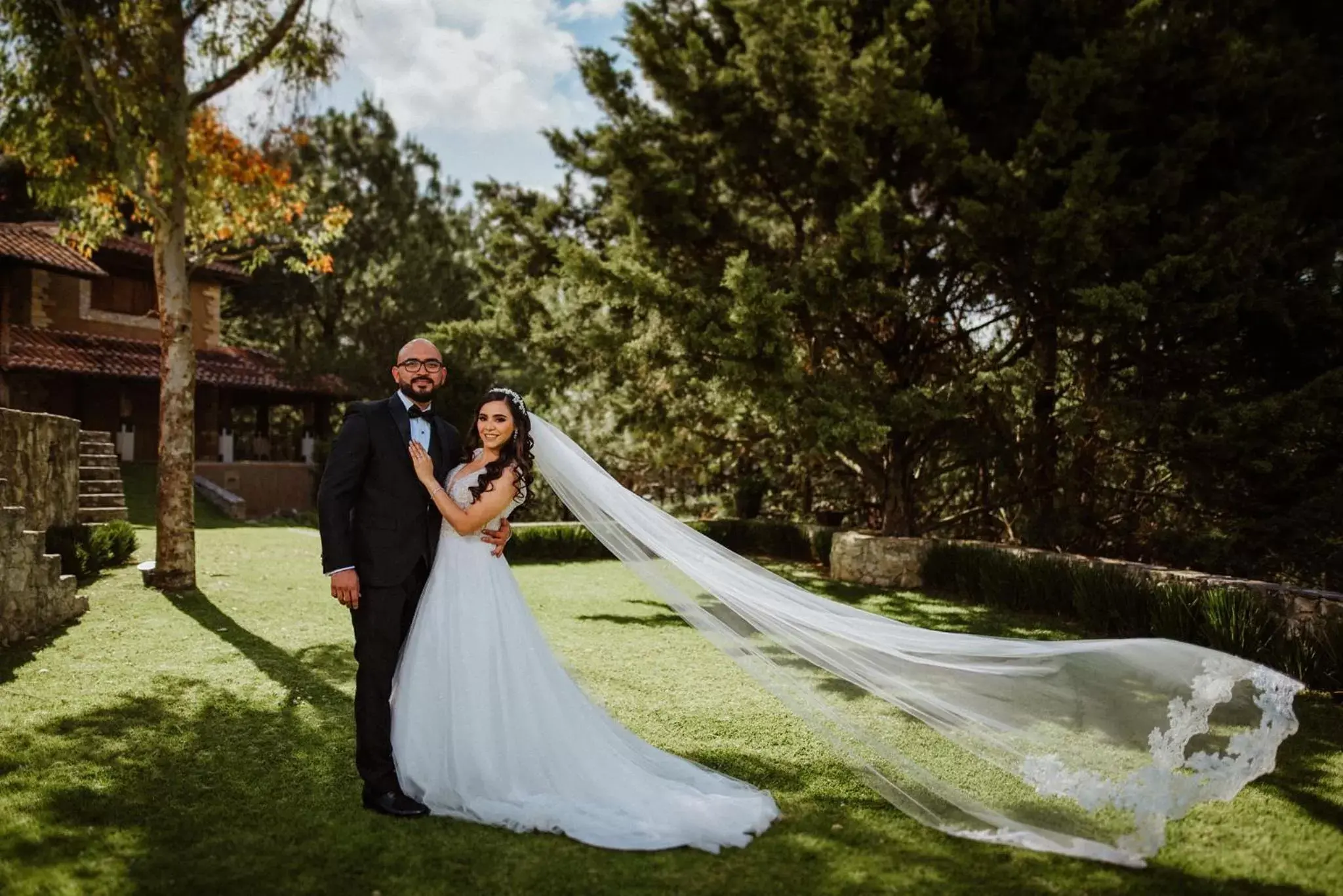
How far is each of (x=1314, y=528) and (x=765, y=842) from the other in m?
9.42

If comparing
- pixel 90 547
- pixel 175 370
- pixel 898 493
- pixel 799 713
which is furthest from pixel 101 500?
pixel 799 713

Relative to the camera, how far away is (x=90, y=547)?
1144 cm

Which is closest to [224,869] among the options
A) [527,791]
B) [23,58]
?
[527,791]

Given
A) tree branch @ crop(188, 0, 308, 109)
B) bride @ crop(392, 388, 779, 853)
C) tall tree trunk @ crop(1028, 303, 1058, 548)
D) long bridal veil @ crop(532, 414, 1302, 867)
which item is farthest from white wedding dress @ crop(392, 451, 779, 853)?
tall tree trunk @ crop(1028, 303, 1058, 548)

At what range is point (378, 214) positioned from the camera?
33625 mm

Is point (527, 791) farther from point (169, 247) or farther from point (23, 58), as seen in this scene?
point (23, 58)

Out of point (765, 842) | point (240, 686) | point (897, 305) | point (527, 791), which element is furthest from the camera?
point (897, 305)

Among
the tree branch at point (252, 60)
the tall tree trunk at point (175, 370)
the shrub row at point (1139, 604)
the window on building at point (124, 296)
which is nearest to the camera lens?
the shrub row at point (1139, 604)

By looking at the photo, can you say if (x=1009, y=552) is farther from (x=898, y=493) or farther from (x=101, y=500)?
(x=101, y=500)

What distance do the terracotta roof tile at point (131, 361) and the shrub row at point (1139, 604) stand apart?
16.9 m

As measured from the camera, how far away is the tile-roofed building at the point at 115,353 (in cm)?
2127

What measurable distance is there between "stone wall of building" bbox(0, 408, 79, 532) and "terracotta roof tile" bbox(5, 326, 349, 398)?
8.93 m

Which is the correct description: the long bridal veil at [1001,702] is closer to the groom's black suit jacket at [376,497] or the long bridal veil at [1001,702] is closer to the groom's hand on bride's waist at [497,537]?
the groom's hand on bride's waist at [497,537]

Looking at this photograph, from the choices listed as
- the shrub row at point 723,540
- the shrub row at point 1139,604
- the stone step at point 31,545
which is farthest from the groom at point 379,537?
the shrub row at point 723,540
